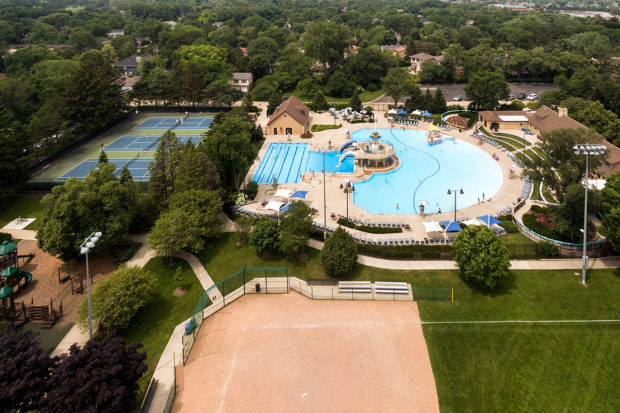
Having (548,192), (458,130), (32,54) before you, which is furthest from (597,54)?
(32,54)

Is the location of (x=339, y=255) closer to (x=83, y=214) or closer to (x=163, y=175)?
(x=163, y=175)

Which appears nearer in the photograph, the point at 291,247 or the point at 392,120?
the point at 291,247

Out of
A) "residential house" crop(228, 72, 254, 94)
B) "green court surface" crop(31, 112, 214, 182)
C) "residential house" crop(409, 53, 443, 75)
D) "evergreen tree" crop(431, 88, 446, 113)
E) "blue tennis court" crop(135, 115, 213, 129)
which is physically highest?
"residential house" crop(409, 53, 443, 75)

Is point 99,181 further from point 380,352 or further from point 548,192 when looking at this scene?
point 548,192

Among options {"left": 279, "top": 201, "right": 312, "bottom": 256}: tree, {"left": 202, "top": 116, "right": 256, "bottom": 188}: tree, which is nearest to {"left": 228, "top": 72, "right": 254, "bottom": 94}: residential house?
{"left": 202, "top": 116, "right": 256, "bottom": 188}: tree

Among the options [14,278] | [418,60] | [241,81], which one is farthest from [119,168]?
[418,60]

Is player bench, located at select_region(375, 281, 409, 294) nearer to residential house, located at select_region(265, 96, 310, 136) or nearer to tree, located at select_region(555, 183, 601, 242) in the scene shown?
tree, located at select_region(555, 183, 601, 242)

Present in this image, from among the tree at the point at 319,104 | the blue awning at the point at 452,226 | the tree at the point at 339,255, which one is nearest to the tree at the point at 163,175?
the tree at the point at 339,255
